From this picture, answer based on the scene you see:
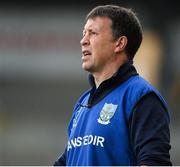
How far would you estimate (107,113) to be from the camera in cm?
347

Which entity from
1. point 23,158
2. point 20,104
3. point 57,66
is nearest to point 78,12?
point 57,66

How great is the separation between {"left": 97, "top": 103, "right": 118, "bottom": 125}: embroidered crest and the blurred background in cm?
927

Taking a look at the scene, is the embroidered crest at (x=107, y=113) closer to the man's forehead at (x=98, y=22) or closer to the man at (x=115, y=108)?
the man at (x=115, y=108)

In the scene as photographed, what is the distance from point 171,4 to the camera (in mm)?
14055

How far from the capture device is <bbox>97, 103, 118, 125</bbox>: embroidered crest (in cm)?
346

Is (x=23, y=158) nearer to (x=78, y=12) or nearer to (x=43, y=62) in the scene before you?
(x=43, y=62)

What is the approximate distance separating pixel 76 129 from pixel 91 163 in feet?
0.88

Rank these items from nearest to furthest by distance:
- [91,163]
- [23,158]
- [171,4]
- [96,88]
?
[91,163] → [96,88] → [23,158] → [171,4]

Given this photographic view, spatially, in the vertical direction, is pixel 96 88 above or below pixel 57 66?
above

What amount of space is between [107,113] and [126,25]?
1.85 feet

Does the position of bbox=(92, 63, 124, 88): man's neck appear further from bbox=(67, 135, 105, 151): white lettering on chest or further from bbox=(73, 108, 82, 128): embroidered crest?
bbox=(67, 135, 105, 151): white lettering on chest

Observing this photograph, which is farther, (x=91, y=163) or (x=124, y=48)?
(x=124, y=48)

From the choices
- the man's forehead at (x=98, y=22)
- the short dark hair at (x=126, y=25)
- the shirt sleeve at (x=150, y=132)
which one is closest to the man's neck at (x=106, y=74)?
the short dark hair at (x=126, y=25)

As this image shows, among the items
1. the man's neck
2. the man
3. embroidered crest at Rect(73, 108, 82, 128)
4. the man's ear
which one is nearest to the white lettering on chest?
the man
